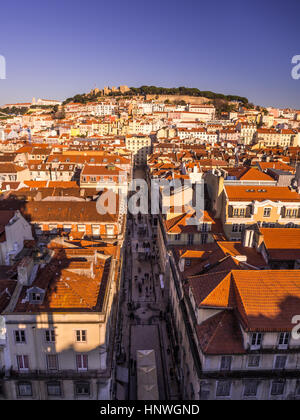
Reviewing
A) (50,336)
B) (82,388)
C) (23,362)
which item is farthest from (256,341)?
(23,362)

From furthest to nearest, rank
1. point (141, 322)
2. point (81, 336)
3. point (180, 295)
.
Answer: point (141, 322)
point (180, 295)
point (81, 336)

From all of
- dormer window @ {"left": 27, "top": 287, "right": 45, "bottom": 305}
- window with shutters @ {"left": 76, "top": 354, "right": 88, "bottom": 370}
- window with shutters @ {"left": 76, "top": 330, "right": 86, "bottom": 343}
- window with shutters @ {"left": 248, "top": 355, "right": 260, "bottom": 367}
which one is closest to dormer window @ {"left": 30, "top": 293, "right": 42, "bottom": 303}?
dormer window @ {"left": 27, "top": 287, "right": 45, "bottom": 305}

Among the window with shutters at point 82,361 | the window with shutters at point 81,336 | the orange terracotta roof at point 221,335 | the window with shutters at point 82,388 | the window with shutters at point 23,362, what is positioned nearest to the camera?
the window with shutters at point 81,336

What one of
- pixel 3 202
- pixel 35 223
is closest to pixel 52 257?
pixel 35 223

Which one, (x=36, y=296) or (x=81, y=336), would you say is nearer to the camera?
(x=81, y=336)

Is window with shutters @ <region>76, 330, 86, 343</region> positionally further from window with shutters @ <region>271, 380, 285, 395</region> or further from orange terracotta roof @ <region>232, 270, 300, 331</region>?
window with shutters @ <region>271, 380, 285, 395</region>

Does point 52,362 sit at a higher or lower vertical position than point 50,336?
lower

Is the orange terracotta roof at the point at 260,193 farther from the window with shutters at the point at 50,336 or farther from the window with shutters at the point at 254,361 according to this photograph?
the window with shutters at the point at 50,336

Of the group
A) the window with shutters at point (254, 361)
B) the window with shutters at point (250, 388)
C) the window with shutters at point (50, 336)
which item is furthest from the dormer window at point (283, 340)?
the window with shutters at point (50, 336)

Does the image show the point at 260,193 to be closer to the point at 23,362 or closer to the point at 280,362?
the point at 280,362

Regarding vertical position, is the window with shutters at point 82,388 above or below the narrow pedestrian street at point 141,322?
above
